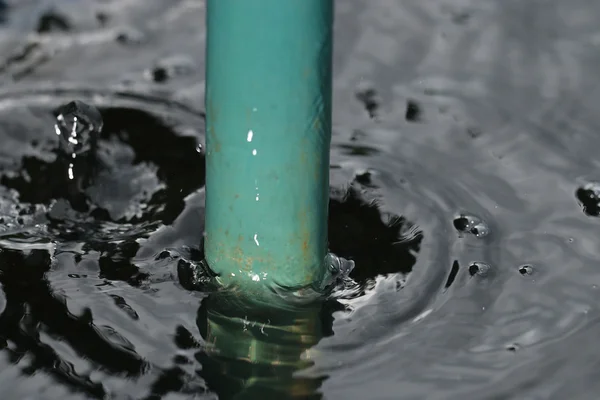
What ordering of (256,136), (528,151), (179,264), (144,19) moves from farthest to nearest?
(144,19), (528,151), (179,264), (256,136)

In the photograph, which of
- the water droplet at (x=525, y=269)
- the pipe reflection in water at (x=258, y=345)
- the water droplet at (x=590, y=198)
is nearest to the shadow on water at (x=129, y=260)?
the pipe reflection in water at (x=258, y=345)

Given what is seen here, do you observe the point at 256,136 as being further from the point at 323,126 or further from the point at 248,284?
the point at 248,284

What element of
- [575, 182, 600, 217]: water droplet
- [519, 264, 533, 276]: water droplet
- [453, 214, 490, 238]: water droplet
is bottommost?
[519, 264, 533, 276]: water droplet

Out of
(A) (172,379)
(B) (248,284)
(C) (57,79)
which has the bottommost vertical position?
(A) (172,379)

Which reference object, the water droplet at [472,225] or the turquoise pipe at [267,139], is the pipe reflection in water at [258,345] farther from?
the water droplet at [472,225]

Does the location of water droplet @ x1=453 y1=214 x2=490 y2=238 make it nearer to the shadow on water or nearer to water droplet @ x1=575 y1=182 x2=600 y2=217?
the shadow on water

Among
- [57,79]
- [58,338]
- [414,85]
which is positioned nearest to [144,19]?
[57,79]

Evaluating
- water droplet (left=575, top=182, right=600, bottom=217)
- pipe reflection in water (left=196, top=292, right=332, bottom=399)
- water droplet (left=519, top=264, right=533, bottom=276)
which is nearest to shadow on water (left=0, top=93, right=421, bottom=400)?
pipe reflection in water (left=196, top=292, right=332, bottom=399)
